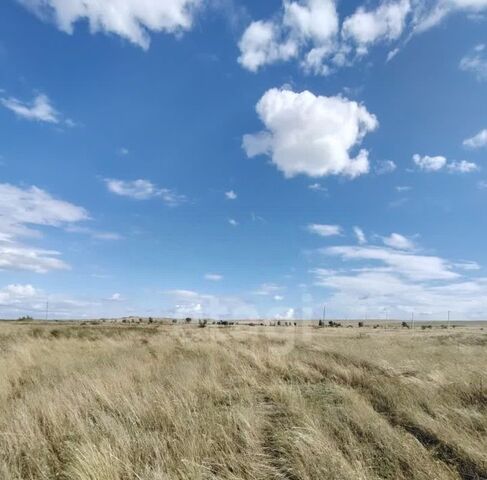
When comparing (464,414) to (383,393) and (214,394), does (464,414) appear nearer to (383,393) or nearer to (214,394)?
(383,393)

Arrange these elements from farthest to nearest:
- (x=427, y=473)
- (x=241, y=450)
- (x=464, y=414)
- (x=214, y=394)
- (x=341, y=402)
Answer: (x=214, y=394) < (x=341, y=402) < (x=464, y=414) < (x=241, y=450) < (x=427, y=473)

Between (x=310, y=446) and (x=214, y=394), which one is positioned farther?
(x=214, y=394)

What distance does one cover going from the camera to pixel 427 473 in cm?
437

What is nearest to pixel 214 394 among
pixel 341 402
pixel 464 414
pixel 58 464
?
pixel 341 402

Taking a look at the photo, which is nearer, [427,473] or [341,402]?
[427,473]

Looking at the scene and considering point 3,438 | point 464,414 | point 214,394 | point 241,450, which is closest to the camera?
point 241,450

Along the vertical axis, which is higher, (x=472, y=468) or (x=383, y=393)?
(x=383, y=393)

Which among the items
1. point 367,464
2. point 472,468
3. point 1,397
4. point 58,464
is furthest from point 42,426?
point 472,468

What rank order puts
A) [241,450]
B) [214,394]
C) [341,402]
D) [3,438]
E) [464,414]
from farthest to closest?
1. [214,394]
2. [341,402]
3. [464,414]
4. [3,438]
5. [241,450]

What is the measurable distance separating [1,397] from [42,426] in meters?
2.76

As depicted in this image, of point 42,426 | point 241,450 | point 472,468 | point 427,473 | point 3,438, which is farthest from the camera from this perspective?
point 42,426

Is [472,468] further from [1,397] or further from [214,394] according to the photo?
[1,397]

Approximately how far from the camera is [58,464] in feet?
15.9

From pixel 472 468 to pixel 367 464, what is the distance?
1.19 metres
